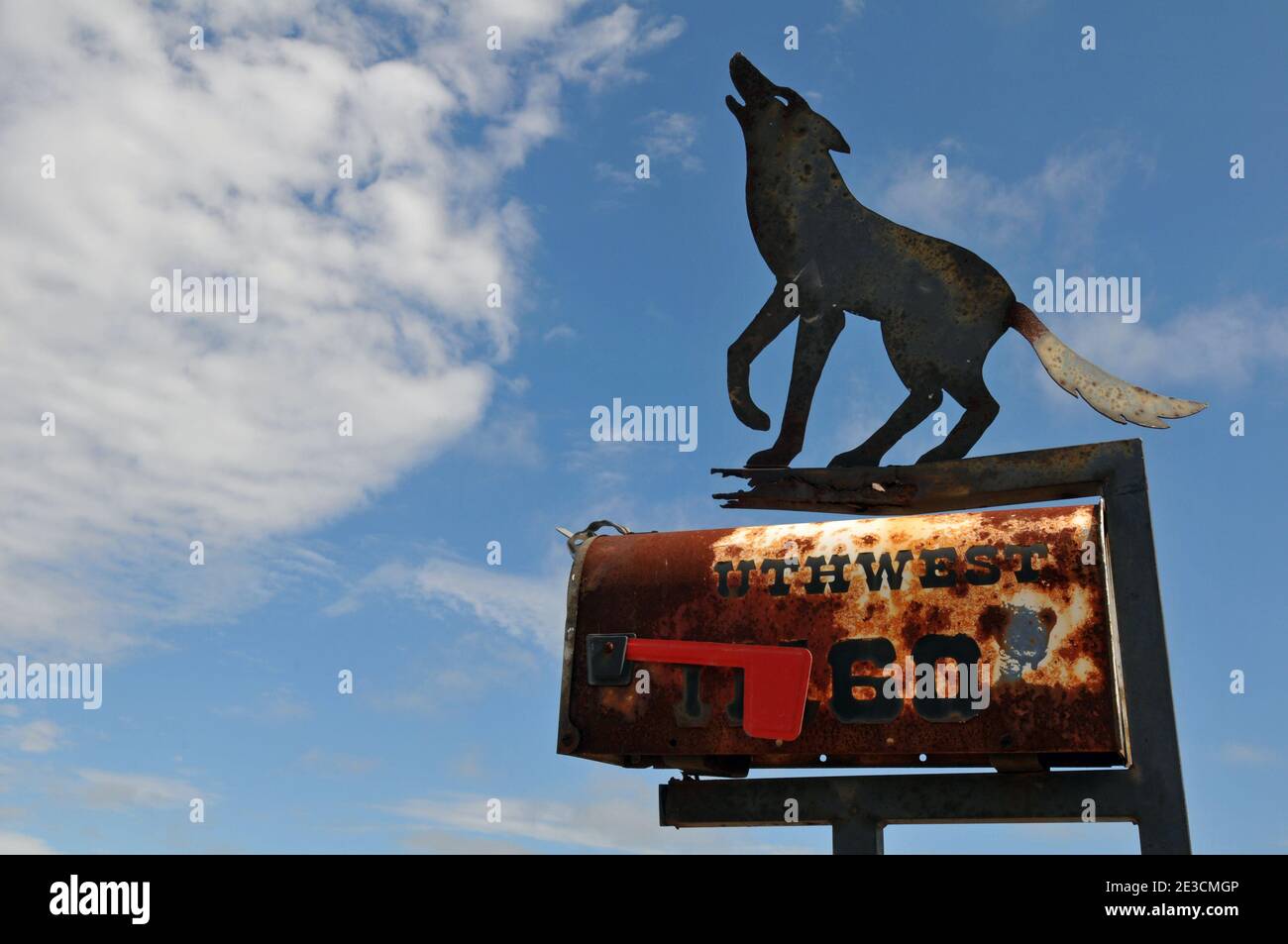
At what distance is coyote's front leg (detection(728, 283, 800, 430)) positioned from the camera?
5.18 metres

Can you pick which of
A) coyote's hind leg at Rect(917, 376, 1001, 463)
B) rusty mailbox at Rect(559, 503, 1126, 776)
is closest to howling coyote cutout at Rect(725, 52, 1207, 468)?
coyote's hind leg at Rect(917, 376, 1001, 463)

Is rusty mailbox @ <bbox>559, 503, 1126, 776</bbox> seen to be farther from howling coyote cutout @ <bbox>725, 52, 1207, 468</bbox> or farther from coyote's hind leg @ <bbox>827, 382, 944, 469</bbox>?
howling coyote cutout @ <bbox>725, 52, 1207, 468</bbox>

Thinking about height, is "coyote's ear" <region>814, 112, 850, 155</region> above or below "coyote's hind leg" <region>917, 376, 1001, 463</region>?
above

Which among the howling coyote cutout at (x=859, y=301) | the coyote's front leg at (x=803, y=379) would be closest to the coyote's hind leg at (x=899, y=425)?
the howling coyote cutout at (x=859, y=301)

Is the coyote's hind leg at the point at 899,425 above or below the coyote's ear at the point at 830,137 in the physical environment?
below

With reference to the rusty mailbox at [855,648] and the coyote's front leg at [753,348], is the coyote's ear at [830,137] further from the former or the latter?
the rusty mailbox at [855,648]

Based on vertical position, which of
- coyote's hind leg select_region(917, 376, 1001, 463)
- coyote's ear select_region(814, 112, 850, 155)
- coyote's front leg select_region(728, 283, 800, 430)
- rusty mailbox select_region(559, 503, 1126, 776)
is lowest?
rusty mailbox select_region(559, 503, 1126, 776)

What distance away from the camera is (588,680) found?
4395mm

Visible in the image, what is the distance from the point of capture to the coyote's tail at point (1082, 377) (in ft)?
15.5

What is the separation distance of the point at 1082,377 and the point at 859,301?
3.20 feet

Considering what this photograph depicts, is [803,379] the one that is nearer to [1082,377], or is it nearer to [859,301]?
[859,301]

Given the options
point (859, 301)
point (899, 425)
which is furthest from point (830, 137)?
point (899, 425)
